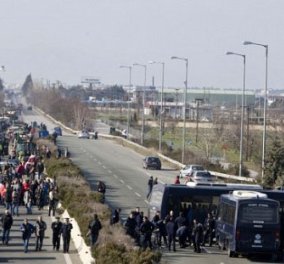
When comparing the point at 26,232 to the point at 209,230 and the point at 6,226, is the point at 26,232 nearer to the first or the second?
the point at 6,226

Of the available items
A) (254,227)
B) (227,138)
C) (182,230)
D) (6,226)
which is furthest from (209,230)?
(227,138)

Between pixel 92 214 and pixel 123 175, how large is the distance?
30.8m

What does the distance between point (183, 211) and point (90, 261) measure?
341 inches

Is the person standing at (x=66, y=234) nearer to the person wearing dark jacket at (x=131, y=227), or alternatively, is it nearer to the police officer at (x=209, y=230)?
the person wearing dark jacket at (x=131, y=227)

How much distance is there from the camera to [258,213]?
3177 centimetres

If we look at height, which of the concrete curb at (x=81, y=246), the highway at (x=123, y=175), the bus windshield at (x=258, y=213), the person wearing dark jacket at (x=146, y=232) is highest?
the bus windshield at (x=258, y=213)

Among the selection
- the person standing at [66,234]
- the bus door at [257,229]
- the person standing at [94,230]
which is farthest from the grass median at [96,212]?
the bus door at [257,229]

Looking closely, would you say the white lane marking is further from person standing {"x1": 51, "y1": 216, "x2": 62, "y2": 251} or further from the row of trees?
the row of trees

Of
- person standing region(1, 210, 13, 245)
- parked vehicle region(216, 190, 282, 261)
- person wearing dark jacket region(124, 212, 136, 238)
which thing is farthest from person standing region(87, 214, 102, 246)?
parked vehicle region(216, 190, 282, 261)

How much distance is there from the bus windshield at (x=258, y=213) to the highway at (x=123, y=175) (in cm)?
122

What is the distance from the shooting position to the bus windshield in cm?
3172

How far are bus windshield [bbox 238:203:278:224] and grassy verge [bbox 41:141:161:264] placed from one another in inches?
138

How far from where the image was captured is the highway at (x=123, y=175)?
32.1 meters

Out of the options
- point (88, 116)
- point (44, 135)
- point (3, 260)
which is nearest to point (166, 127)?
point (88, 116)
